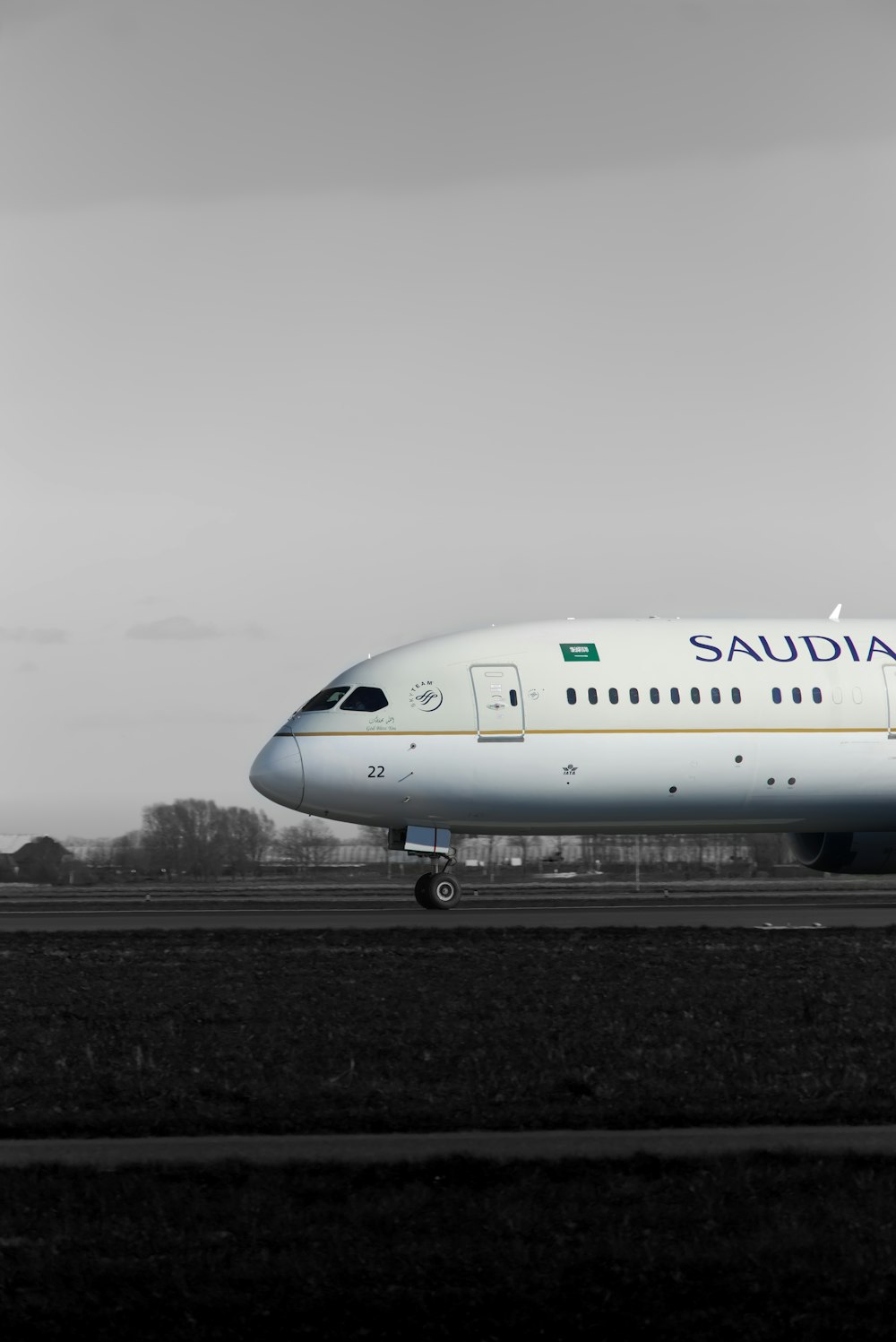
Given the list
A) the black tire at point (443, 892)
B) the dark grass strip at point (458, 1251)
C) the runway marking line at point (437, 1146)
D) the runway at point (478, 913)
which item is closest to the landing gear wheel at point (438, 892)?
the black tire at point (443, 892)

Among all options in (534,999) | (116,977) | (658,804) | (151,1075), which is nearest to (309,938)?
(116,977)

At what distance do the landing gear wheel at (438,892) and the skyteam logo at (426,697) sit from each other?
281cm

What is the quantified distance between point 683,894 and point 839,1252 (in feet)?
89.0

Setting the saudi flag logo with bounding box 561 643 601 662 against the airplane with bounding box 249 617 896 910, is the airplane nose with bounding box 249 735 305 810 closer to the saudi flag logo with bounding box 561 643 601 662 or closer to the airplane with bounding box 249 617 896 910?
the airplane with bounding box 249 617 896 910

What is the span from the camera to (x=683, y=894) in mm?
34188

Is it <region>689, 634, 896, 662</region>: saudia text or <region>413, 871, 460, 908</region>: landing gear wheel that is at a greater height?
<region>689, 634, 896, 662</region>: saudia text

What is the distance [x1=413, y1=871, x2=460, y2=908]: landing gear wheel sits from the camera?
90.0 ft

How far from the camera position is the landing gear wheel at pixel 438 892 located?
90.0 ft

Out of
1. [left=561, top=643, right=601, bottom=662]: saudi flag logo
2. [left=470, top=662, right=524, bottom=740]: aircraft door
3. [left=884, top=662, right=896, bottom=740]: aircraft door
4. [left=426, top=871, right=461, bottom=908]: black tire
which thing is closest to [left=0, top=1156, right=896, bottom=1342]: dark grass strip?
[left=426, top=871, right=461, bottom=908]: black tire

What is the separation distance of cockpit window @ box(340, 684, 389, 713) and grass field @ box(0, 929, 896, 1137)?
8.92m

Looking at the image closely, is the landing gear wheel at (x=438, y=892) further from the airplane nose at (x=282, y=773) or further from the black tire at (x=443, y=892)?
the airplane nose at (x=282, y=773)

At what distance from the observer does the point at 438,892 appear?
27.5 m

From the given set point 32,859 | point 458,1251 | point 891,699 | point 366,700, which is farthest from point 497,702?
point 32,859

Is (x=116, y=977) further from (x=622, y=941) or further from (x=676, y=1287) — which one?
(x=676, y=1287)
